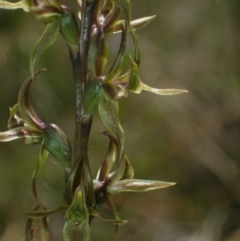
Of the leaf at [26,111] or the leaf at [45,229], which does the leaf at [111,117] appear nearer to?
the leaf at [26,111]

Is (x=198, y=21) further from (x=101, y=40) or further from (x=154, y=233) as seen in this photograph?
(x=101, y=40)

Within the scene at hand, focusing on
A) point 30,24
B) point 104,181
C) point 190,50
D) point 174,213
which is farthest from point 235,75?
point 104,181

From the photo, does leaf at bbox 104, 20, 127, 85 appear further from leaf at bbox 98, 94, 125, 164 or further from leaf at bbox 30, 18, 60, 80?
leaf at bbox 30, 18, 60, 80

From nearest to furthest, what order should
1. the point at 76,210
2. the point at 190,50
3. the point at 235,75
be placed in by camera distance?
the point at 76,210
the point at 235,75
the point at 190,50

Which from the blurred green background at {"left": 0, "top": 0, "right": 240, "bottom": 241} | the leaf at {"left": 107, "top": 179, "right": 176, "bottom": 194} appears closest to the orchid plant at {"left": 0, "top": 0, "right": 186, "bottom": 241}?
the leaf at {"left": 107, "top": 179, "right": 176, "bottom": 194}

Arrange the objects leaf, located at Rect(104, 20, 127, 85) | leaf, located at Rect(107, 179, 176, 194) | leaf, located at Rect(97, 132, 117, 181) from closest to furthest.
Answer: leaf, located at Rect(104, 20, 127, 85), leaf, located at Rect(107, 179, 176, 194), leaf, located at Rect(97, 132, 117, 181)

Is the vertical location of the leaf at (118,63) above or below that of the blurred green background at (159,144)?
above

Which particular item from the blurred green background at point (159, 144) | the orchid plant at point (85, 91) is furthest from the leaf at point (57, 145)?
the blurred green background at point (159, 144)

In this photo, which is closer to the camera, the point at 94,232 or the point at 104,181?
the point at 104,181
